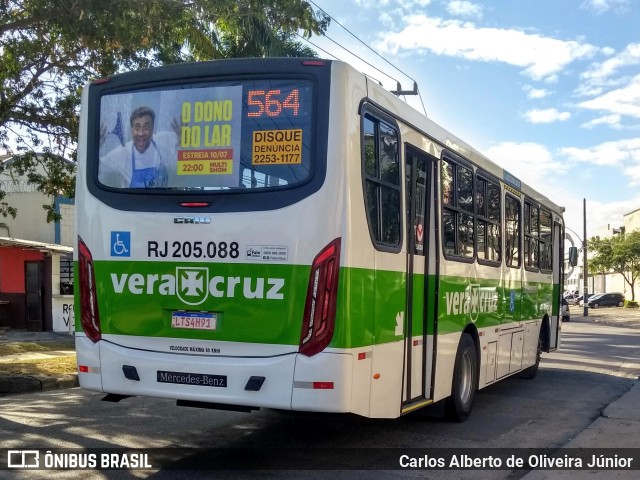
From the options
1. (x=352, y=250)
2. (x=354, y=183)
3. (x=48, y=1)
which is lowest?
(x=352, y=250)

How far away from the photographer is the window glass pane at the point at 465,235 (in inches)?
335

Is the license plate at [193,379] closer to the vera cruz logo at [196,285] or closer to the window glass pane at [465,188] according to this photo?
the vera cruz logo at [196,285]

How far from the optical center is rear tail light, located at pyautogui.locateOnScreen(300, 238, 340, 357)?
18.7 feet

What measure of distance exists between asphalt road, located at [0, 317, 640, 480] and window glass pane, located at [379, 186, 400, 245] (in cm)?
184

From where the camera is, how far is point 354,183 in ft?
19.3

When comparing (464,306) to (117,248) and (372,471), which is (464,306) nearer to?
(372,471)

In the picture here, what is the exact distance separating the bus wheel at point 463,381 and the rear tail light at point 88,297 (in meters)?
4.01

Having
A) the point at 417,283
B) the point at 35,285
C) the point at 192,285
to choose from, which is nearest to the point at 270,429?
the point at 417,283

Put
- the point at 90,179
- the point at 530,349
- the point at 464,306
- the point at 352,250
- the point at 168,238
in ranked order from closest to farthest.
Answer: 1. the point at 352,250
2. the point at 168,238
3. the point at 90,179
4. the point at 464,306
5. the point at 530,349

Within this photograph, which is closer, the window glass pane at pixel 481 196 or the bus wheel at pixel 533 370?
the window glass pane at pixel 481 196

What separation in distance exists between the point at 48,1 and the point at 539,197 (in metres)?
8.54

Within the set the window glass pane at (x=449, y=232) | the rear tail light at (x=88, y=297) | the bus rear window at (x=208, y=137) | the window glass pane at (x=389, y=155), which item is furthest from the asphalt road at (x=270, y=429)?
the bus rear window at (x=208, y=137)

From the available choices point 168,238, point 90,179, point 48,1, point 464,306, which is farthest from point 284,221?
point 48,1

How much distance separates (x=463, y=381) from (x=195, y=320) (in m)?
3.96
